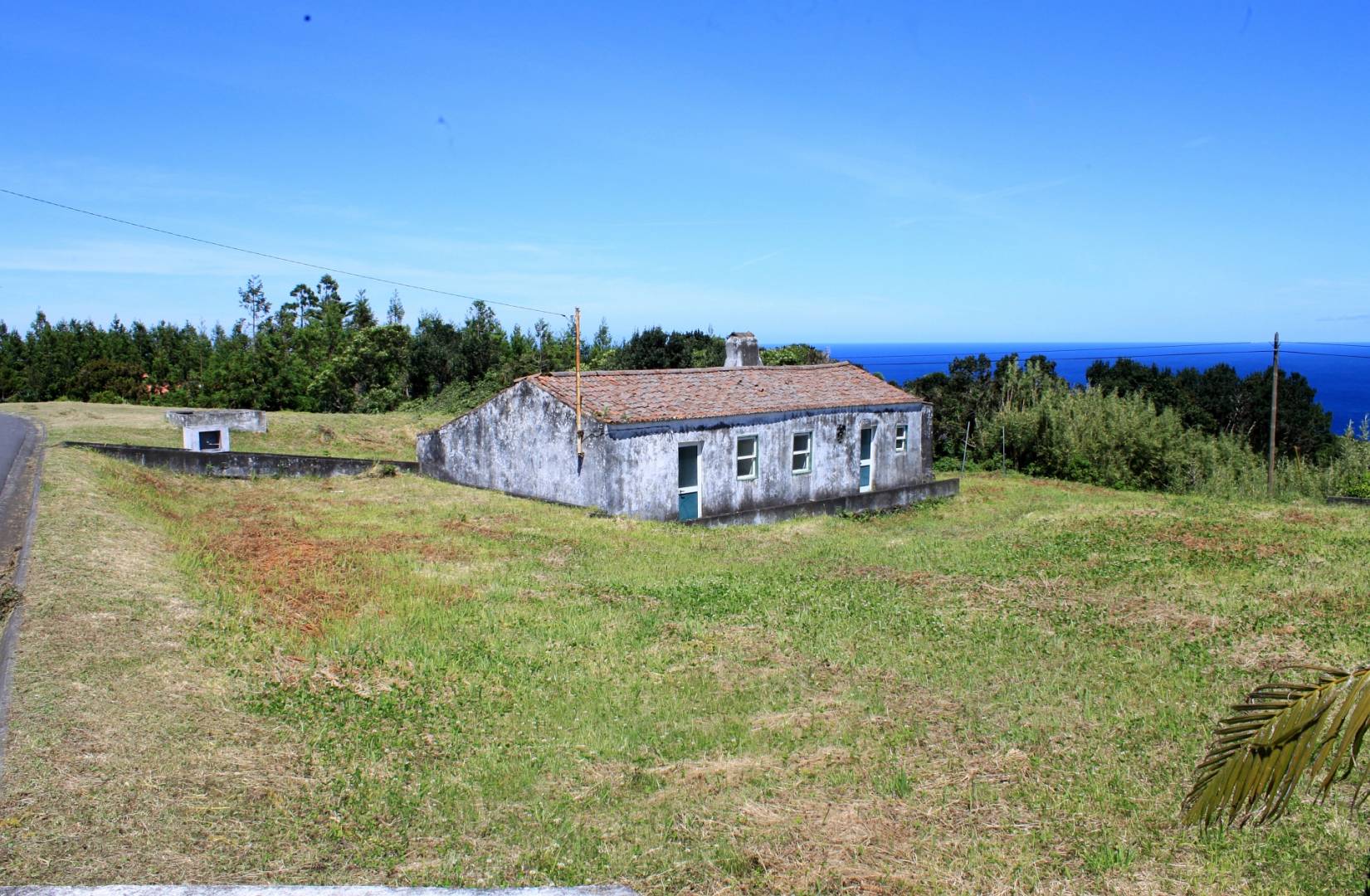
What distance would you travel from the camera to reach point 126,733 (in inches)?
276

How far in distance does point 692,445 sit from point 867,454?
312 inches

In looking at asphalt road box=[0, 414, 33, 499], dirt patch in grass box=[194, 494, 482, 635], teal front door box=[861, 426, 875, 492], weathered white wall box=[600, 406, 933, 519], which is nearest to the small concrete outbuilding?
asphalt road box=[0, 414, 33, 499]

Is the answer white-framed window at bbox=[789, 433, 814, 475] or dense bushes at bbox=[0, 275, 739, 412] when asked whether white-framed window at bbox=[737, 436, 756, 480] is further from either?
dense bushes at bbox=[0, 275, 739, 412]

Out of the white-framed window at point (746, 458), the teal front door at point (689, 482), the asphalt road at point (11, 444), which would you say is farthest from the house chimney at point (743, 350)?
the asphalt road at point (11, 444)

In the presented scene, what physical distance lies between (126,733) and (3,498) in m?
11.2

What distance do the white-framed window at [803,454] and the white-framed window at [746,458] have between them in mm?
1752

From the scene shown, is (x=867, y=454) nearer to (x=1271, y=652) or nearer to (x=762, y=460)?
(x=762, y=460)

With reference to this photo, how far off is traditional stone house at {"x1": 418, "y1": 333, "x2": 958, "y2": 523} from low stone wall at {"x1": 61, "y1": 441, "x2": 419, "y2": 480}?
2.94m

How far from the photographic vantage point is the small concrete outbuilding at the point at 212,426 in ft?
80.3

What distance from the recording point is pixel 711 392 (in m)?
25.2

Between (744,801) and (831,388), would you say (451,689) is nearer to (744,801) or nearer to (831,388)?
(744,801)

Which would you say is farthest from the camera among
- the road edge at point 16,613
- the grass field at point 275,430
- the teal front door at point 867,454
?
the teal front door at point 867,454

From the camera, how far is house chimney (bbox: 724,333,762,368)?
3005 centimetres

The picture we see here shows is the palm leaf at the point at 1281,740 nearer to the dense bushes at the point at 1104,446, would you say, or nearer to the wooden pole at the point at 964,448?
the dense bushes at the point at 1104,446
